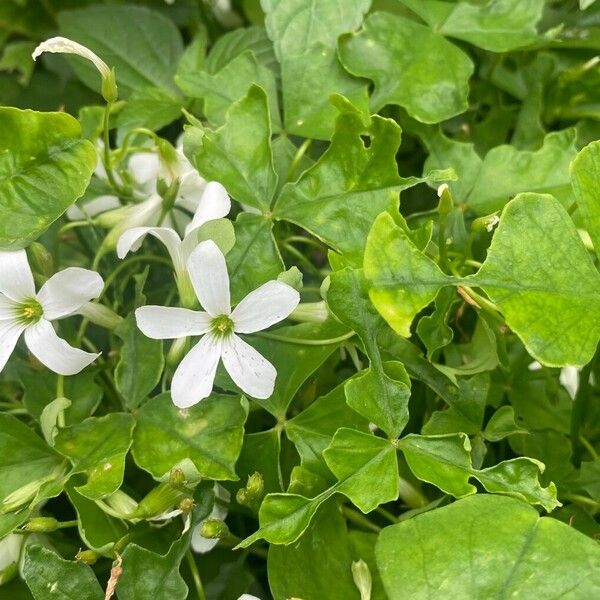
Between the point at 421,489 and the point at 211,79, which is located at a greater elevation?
the point at 211,79

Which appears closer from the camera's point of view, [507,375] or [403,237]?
[403,237]

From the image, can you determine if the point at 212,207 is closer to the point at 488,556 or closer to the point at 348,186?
the point at 348,186

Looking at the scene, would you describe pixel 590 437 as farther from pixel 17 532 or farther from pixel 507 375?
pixel 17 532

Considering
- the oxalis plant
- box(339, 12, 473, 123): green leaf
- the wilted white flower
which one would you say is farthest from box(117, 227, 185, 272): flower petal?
box(339, 12, 473, 123): green leaf

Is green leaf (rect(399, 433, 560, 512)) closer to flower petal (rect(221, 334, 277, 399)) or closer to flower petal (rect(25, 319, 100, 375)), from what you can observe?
flower petal (rect(221, 334, 277, 399))

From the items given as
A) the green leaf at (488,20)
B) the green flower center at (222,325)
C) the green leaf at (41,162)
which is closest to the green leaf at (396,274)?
the green flower center at (222,325)

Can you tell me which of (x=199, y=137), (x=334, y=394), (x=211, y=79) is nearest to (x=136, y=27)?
(x=211, y=79)

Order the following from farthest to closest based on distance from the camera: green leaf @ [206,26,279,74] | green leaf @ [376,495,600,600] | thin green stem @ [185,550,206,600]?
1. green leaf @ [206,26,279,74]
2. thin green stem @ [185,550,206,600]
3. green leaf @ [376,495,600,600]

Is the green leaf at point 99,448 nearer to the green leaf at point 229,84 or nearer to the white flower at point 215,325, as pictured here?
the white flower at point 215,325
